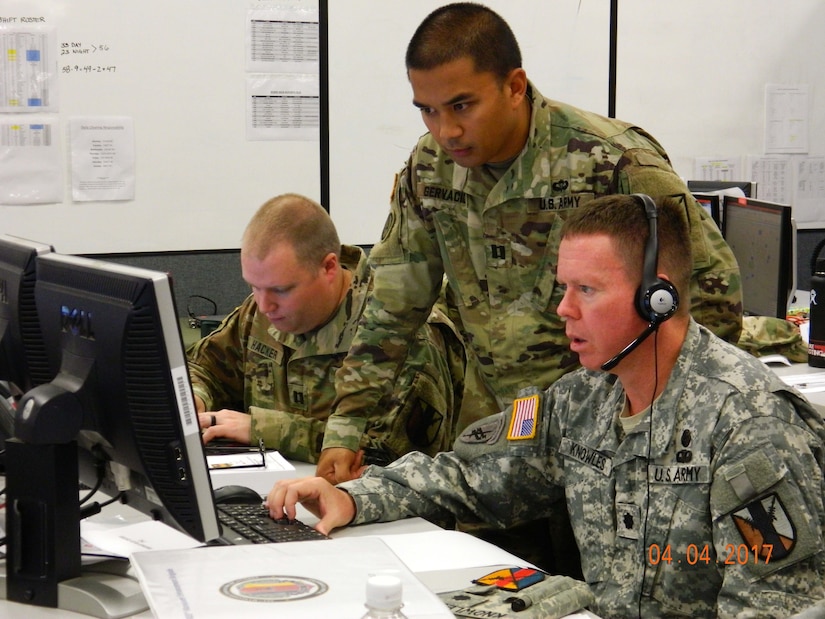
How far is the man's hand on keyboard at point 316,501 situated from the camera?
62.4 inches

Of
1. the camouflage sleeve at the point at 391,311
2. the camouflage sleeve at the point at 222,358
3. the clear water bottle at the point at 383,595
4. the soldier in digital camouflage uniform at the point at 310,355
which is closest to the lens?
the clear water bottle at the point at 383,595

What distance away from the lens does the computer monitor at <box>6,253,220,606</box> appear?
115 centimetres

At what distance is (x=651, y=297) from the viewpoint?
1477mm

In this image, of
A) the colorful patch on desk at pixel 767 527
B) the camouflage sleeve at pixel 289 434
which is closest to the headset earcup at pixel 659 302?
the colorful patch on desk at pixel 767 527

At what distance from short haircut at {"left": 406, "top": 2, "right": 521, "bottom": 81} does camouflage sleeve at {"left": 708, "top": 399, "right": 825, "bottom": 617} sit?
0.79 meters

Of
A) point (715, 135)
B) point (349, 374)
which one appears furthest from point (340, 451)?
point (715, 135)

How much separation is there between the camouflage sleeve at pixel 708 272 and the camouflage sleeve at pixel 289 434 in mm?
769

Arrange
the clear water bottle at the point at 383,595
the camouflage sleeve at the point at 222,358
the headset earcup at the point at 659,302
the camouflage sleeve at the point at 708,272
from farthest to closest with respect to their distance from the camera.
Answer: the camouflage sleeve at the point at 222,358, the camouflage sleeve at the point at 708,272, the headset earcup at the point at 659,302, the clear water bottle at the point at 383,595

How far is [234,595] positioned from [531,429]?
70 centimetres

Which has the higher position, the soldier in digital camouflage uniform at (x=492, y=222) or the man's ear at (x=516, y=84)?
the man's ear at (x=516, y=84)

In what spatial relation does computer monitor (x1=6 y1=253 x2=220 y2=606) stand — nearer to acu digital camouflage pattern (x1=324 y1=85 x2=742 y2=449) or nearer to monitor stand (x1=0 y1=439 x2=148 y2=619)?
monitor stand (x1=0 y1=439 x2=148 y2=619)
